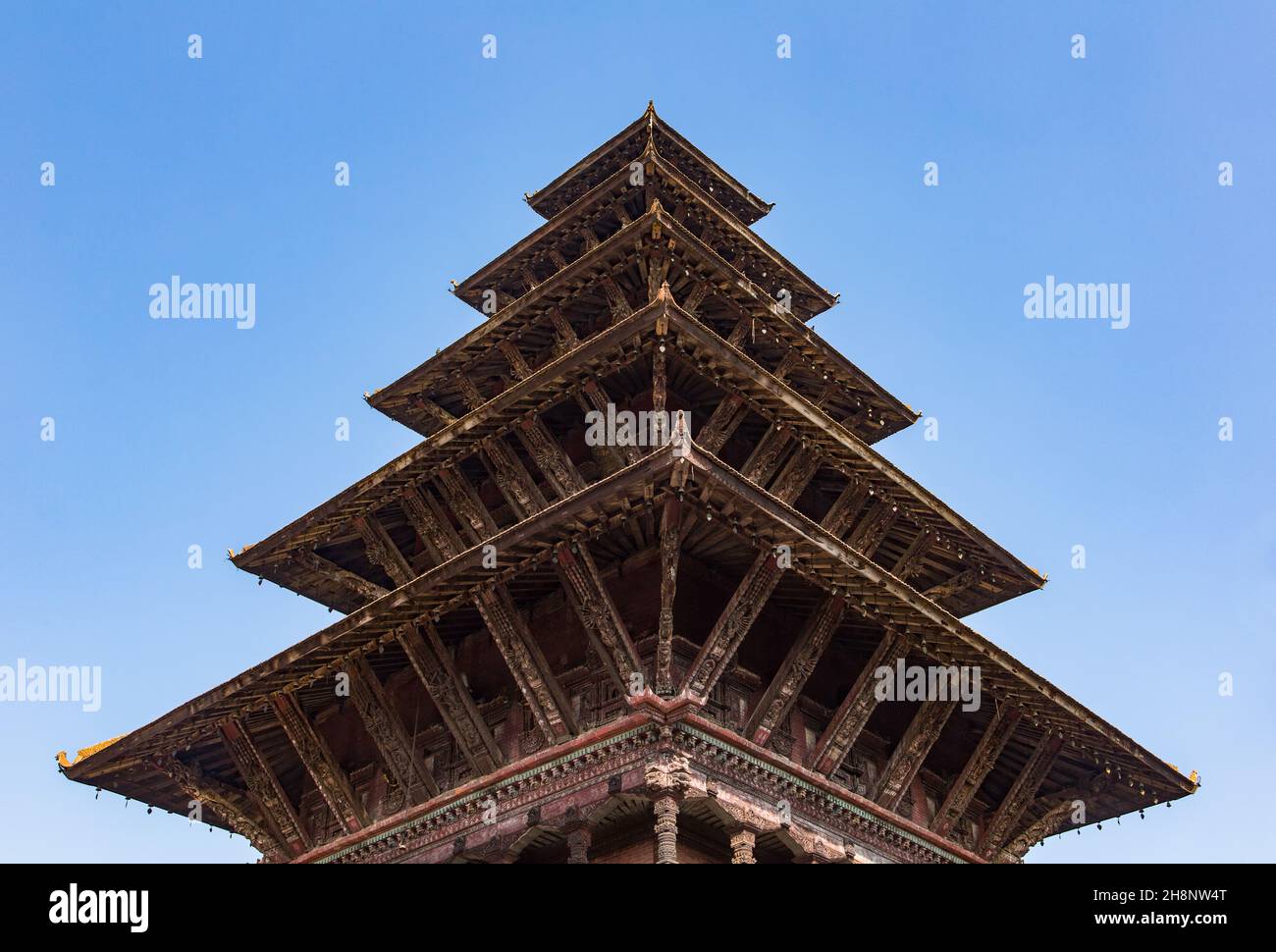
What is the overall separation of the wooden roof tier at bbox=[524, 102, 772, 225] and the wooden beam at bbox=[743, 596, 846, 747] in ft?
47.7

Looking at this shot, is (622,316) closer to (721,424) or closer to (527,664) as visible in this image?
(721,424)

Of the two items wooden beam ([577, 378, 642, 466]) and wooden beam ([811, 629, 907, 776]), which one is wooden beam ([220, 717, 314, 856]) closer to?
wooden beam ([577, 378, 642, 466])

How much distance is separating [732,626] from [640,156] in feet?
53.5

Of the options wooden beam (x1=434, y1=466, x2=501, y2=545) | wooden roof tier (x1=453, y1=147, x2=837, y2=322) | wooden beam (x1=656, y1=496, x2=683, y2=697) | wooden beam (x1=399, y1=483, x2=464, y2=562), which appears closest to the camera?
wooden beam (x1=656, y1=496, x2=683, y2=697)

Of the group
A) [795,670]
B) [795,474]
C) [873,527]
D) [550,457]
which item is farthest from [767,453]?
→ [795,670]

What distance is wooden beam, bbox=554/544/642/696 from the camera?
1841 cm

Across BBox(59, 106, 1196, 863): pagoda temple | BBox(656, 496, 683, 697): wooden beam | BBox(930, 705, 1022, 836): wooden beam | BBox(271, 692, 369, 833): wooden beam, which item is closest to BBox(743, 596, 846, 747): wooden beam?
BBox(59, 106, 1196, 863): pagoda temple

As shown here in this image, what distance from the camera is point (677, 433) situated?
17.6 meters
